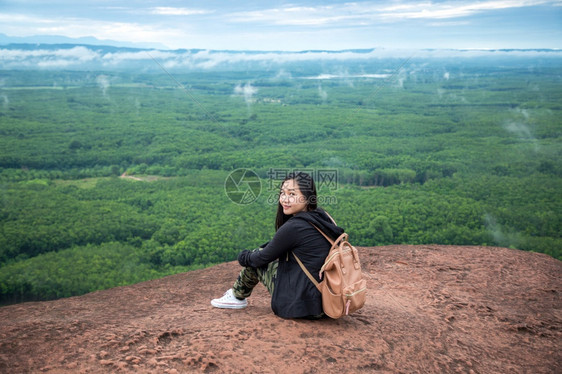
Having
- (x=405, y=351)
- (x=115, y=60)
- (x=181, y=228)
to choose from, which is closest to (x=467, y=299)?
(x=405, y=351)

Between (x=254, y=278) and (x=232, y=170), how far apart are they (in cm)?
3947

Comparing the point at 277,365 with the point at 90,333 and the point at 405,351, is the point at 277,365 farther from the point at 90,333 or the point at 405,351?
the point at 90,333

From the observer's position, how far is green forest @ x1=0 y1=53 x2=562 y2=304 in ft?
79.5

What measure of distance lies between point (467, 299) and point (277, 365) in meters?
3.33

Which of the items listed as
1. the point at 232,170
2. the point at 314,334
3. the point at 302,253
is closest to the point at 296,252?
the point at 302,253

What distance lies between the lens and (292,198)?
4.33m

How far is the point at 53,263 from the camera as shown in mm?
22000

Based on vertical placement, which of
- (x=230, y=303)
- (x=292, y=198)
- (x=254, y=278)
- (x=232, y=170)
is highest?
(x=292, y=198)

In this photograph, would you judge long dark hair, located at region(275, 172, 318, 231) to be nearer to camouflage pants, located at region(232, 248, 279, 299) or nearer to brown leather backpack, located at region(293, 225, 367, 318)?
brown leather backpack, located at region(293, 225, 367, 318)

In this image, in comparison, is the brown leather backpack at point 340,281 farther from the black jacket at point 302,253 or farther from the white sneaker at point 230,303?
the white sneaker at point 230,303

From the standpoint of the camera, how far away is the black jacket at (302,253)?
4.11 meters

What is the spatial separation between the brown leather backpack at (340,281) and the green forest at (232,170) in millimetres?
6684

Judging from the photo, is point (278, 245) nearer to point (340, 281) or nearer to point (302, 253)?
point (302, 253)

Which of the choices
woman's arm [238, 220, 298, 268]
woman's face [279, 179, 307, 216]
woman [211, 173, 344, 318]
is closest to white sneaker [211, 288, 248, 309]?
woman [211, 173, 344, 318]
